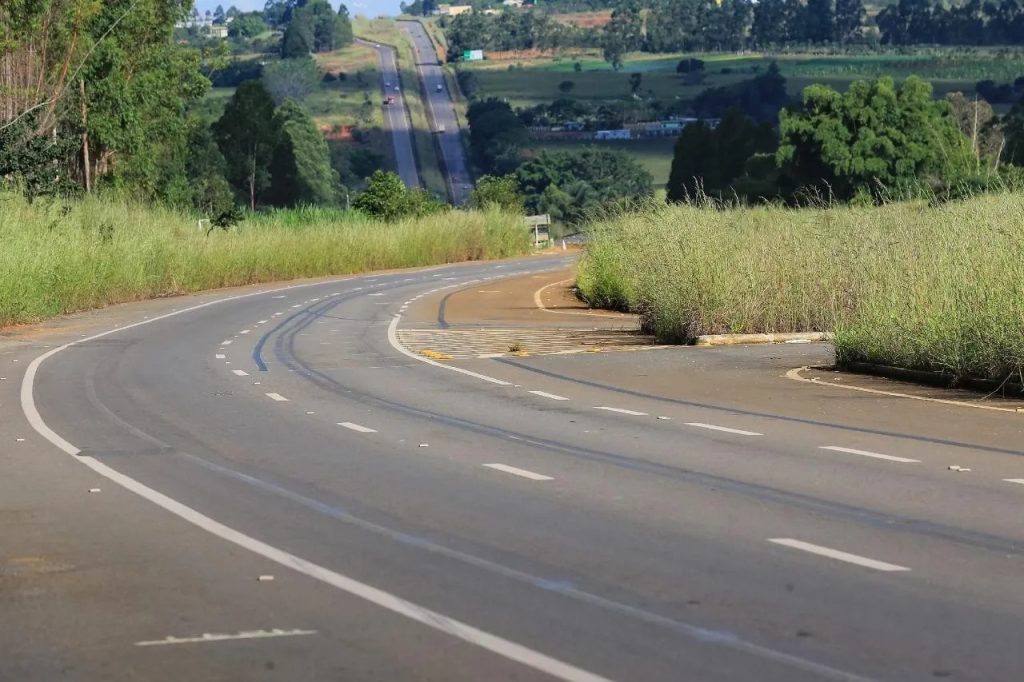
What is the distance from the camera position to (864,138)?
279 feet

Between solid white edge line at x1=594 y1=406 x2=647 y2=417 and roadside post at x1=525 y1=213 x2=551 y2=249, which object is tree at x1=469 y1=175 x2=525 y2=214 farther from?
solid white edge line at x1=594 y1=406 x2=647 y2=417

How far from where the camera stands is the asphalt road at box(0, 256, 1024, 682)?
24.4ft

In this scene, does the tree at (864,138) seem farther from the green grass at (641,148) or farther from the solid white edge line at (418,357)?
the green grass at (641,148)

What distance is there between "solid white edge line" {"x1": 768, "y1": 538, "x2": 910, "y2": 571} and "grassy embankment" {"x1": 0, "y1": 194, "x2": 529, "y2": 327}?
81.5ft

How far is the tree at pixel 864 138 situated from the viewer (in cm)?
8431

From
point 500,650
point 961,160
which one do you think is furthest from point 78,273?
point 961,160

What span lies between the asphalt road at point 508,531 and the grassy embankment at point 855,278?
1305 mm

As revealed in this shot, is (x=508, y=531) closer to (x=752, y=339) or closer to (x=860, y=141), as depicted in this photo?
(x=752, y=339)

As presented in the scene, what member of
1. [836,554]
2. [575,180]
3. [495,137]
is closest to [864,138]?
[575,180]

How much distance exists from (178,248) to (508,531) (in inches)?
1554

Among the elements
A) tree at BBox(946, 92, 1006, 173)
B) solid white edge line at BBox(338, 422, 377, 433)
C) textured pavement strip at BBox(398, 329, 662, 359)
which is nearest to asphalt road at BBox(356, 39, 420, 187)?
tree at BBox(946, 92, 1006, 173)

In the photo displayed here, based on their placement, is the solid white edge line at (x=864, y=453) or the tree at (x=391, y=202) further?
the tree at (x=391, y=202)

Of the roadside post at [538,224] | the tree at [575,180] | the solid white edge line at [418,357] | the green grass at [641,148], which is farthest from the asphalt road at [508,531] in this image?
the green grass at [641,148]

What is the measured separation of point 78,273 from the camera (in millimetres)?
38719
